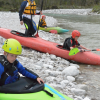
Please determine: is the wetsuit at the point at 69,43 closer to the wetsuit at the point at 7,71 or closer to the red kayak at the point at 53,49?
the red kayak at the point at 53,49

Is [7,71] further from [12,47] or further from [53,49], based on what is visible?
[53,49]

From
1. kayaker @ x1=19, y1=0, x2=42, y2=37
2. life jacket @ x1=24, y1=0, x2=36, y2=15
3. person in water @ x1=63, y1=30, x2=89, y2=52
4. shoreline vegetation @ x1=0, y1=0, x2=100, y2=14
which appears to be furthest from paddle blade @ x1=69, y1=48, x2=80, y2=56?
shoreline vegetation @ x1=0, y1=0, x2=100, y2=14

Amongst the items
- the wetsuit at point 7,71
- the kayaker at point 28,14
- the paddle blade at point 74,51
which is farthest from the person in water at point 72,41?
the wetsuit at point 7,71

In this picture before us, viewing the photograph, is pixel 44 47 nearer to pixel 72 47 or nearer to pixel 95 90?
pixel 72 47

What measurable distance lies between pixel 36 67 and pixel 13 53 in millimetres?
1931

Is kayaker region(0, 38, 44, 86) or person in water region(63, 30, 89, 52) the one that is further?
person in water region(63, 30, 89, 52)

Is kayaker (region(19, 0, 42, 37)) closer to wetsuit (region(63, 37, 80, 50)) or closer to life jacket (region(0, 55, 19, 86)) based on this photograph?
wetsuit (region(63, 37, 80, 50))

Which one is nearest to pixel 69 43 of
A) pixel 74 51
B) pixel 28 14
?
pixel 74 51

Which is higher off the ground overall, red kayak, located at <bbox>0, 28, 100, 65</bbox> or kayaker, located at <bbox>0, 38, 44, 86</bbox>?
kayaker, located at <bbox>0, 38, 44, 86</bbox>

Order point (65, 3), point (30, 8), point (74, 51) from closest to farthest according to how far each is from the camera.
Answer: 1. point (74, 51)
2. point (30, 8)
3. point (65, 3)

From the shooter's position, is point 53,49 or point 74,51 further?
point 53,49

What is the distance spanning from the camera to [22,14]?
5.78 m

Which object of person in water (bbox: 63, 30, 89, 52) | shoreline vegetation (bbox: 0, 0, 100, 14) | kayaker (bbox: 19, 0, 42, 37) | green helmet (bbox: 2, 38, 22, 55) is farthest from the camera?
→ shoreline vegetation (bbox: 0, 0, 100, 14)

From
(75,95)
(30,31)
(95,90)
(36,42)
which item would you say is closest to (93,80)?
(95,90)
